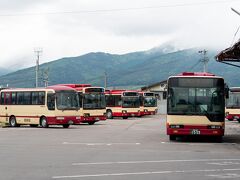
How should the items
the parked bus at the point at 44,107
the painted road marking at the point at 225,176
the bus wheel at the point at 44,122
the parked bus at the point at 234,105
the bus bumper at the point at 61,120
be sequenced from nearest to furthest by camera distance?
the painted road marking at the point at 225,176
the bus bumper at the point at 61,120
the parked bus at the point at 44,107
the bus wheel at the point at 44,122
the parked bus at the point at 234,105

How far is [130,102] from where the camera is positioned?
58188 mm

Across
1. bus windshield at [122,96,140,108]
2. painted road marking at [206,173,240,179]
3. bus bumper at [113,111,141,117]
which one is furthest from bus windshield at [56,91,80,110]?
painted road marking at [206,173,240,179]

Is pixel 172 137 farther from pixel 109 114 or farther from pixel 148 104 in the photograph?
pixel 148 104

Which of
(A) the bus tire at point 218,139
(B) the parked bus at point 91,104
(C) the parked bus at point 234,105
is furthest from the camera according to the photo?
(C) the parked bus at point 234,105

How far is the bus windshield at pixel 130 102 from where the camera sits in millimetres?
57750

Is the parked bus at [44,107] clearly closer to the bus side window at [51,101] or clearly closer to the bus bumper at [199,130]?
the bus side window at [51,101]

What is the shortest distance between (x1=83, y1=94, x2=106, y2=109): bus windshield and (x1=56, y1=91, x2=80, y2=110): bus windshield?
17.8 feet

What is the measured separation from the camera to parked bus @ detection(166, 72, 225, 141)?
77.2ft

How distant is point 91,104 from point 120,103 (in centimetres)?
1505

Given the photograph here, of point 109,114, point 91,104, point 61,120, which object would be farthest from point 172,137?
point 109,114

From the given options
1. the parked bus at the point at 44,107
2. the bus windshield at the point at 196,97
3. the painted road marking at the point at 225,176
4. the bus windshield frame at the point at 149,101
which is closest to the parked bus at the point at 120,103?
the bus windshield frame at the point at 149,101

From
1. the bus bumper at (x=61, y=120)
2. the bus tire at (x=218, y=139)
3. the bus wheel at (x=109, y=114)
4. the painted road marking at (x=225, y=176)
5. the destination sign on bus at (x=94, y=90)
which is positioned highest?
the destination sign on bus at (x=94, y=90)

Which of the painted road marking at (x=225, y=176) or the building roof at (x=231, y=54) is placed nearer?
the painted road marking at (x=225, y=176)

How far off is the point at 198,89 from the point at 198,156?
7.11 metres
